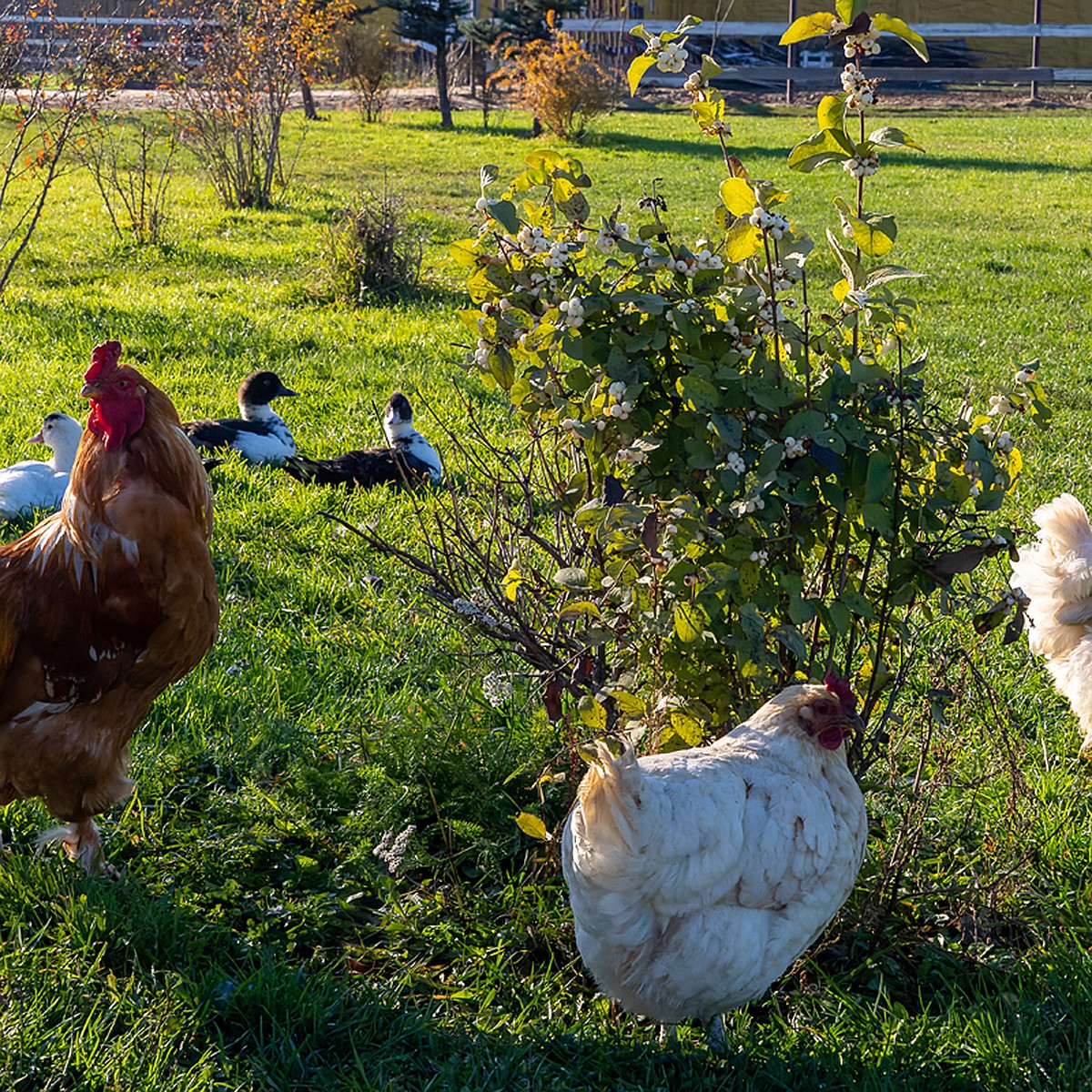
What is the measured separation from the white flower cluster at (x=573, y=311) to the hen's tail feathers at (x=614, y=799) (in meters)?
0.93

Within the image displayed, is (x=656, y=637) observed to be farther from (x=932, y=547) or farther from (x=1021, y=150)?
(x=1021, y=150)

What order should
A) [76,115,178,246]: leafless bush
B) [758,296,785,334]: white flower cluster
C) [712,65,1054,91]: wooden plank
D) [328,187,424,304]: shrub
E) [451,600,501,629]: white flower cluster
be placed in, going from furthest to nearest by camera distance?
1. [712,65,1054,91]: wooden plank
2. [76,115,178,246]: leafless bush
3. [328,187,424,304]: shrub
4. [451,600,501,629]: white flower cluster
5. [758,296,785,334]: white flower cluster

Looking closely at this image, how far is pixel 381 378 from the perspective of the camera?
7.53 meters

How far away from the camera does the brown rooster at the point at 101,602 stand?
296 centimetres

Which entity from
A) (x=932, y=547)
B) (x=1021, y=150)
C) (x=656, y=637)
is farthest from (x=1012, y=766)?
(x=1021, y=150)

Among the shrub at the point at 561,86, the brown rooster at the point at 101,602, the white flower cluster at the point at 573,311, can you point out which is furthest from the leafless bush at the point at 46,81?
the shrub at the point at 561,86

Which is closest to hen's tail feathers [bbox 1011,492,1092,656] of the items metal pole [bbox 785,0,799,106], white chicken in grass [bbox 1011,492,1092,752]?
white chicken in grass [bbox 1011,492,1092,752]

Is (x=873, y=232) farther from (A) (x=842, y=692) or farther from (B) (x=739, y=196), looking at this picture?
(A) (x=842, y=692)

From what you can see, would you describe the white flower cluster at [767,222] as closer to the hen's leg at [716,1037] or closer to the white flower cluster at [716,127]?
the white flower cluster at [716,127]

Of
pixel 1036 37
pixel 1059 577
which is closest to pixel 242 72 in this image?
pixel 1059 577

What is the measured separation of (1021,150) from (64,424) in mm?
19544

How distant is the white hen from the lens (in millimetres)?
5215

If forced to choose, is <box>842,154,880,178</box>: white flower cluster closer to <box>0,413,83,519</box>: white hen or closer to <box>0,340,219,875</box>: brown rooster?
<box>0,340,219,875</box>: brown rooster

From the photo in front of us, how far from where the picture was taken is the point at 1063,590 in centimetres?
411
